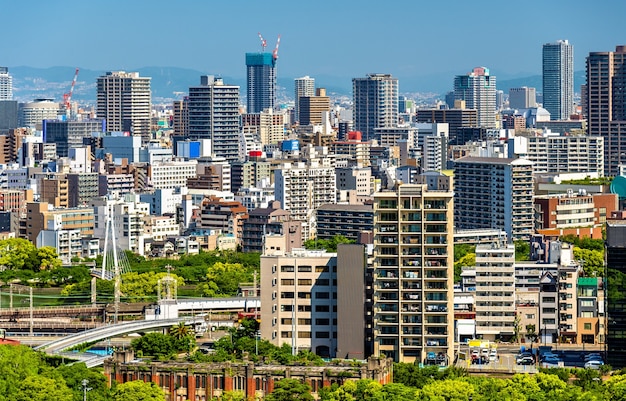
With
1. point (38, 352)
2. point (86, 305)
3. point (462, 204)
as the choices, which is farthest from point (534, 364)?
point (462, 204)

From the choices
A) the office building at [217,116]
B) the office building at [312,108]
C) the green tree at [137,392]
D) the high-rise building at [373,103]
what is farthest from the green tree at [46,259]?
the office building at [312,108]

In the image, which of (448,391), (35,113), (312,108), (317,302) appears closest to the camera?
(448,391)

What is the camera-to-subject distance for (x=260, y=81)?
13038 cm

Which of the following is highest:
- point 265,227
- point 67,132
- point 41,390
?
point 67,132

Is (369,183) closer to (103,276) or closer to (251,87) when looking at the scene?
(103,276)

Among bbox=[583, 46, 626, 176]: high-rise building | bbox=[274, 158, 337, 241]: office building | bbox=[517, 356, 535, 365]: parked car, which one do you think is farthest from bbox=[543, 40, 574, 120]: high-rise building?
bbox=[517, 356, 535, 365]: parked car

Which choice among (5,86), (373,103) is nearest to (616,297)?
(373,103)

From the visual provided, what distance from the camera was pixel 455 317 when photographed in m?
33.0

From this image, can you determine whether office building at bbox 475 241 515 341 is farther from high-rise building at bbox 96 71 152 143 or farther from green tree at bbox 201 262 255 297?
high-rise building at bbox 96 71 152 143

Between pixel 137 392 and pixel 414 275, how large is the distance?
6345mm

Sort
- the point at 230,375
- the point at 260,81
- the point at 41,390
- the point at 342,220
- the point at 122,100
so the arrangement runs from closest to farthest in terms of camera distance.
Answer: the point at 41,390, the point at 230,375, the point at 342,220, the point at 122,100, the point at 260,81

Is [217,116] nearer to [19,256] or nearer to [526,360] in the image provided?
[19,256]

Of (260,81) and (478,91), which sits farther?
(260,81)

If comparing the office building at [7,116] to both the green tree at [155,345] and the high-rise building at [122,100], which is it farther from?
the green tree at [155,345]
